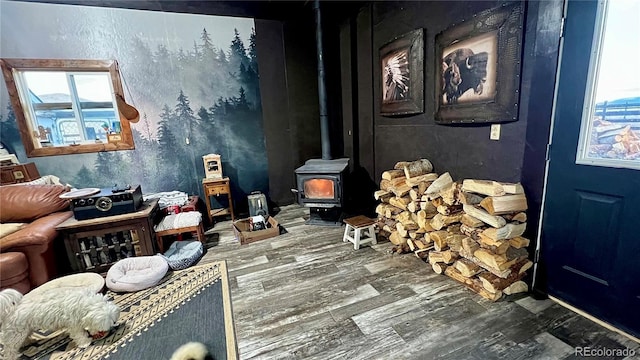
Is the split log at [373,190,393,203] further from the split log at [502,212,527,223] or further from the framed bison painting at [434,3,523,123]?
the split log at [502,212,527,223]

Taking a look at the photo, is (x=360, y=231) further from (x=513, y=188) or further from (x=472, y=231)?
(x=513, y=188)

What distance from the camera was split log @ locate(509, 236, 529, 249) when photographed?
186cm

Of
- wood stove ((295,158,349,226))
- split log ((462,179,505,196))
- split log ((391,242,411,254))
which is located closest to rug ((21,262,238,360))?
wood stove ((295,158,349,226))

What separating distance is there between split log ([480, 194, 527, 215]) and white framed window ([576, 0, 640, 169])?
434mm

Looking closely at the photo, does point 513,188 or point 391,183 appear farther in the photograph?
point 391,183

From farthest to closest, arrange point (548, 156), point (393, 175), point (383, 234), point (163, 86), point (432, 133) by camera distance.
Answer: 1. point (163, 86)
2. point (383, 234)
3. point (393, 175)
4. point (432, 133)
5. point (548, 156)

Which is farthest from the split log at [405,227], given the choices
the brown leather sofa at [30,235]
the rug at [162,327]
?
the brown leather sofa at [30,235]

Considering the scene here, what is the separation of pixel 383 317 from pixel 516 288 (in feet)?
3.27

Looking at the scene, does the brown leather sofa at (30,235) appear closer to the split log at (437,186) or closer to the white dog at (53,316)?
the white dog at (53,316)

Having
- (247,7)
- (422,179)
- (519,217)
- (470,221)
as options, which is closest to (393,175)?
(422,179)

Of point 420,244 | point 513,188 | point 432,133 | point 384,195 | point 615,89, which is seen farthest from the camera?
point 384,195

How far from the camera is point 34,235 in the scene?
6.80 ft

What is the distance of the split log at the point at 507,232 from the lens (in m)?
1.82

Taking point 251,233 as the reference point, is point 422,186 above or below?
above
